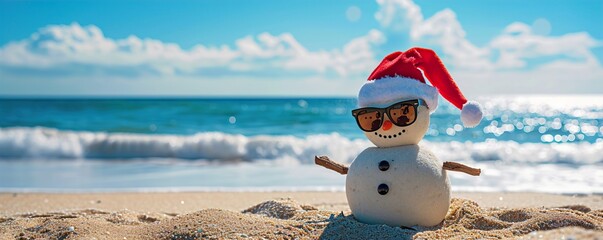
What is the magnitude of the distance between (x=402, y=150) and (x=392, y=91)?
43cm

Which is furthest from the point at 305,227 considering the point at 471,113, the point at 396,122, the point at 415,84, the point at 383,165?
the point at 471,113

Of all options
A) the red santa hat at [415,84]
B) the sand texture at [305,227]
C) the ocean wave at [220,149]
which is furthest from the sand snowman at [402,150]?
the ocean wave at [220,149]

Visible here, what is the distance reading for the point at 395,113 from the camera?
3.89 m

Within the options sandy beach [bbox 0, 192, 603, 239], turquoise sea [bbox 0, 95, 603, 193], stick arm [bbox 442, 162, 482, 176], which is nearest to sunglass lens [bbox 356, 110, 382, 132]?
stick arm [bbox 442, 162, 482, 176]

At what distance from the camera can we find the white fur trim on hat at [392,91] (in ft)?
12.8

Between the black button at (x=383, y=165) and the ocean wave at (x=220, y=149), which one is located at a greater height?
the black button at (x=383, y=165)

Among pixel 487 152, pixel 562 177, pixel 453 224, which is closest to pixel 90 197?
pixel 453 224

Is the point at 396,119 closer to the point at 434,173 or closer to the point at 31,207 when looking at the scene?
the point at 434,173

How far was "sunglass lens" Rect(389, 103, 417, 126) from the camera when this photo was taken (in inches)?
153

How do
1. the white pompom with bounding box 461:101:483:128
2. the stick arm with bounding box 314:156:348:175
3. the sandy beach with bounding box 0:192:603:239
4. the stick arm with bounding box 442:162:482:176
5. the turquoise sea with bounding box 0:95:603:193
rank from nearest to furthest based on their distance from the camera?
the sandy beach with bounding box 0:192:603:239, the white pompom with bounding box 461:101:483:128, the stick arm with bounding box 442:162:482:176, the stick arm with bounding box 314:156:348:175, the turquoise sea with bounding box 0:95:603:193

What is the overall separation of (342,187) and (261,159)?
15.5 ft

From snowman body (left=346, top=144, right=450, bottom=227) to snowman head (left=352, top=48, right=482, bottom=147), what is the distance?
0.15 meters

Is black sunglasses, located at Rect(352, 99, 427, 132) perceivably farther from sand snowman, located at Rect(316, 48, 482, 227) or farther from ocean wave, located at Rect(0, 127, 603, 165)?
ocean wave, located at Rect(0, 127, 603, 165)

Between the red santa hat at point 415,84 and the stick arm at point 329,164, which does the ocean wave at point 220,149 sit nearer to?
the stick arm at point 329,164
